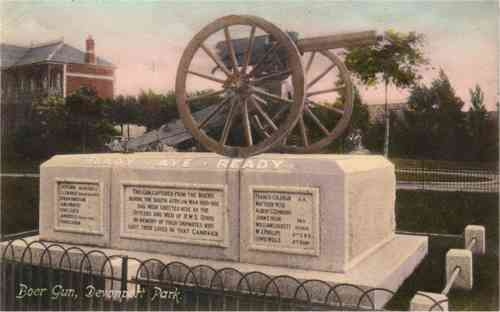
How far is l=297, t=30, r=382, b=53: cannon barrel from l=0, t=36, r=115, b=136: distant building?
14.0 m

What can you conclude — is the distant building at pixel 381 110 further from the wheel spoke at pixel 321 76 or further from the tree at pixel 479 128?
the wheel spoke at pixel 321 76

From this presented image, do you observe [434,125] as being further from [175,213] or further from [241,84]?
[175,213]

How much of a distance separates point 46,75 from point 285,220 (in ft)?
59.7

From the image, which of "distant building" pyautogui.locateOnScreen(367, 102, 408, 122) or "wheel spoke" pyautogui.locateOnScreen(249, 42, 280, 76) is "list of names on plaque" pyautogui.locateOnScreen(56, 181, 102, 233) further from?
"distant building" pyautogui.locateOnScreen(367, 102, 408, 122)

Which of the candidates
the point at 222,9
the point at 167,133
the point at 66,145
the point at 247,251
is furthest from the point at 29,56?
the point at 247,251

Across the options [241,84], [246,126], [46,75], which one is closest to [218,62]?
[241,84]

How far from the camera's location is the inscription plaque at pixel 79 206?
6.03 metres

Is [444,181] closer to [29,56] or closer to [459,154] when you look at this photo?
[459,154]

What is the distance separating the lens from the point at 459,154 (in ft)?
50.9

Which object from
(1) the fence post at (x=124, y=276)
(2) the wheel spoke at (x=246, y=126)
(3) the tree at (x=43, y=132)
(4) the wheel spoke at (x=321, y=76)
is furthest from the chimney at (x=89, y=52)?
(1) the fence post at (x=124, y=276)

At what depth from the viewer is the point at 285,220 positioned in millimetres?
4949

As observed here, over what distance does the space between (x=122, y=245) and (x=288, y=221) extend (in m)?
2.14

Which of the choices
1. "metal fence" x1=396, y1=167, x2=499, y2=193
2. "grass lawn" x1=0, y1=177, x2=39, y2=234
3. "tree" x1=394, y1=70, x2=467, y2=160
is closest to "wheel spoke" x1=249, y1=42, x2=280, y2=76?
"grass lawn" x1=0, y1=177, x2=39, y2=234

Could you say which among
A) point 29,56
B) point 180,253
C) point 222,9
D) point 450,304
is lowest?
point 450,304
